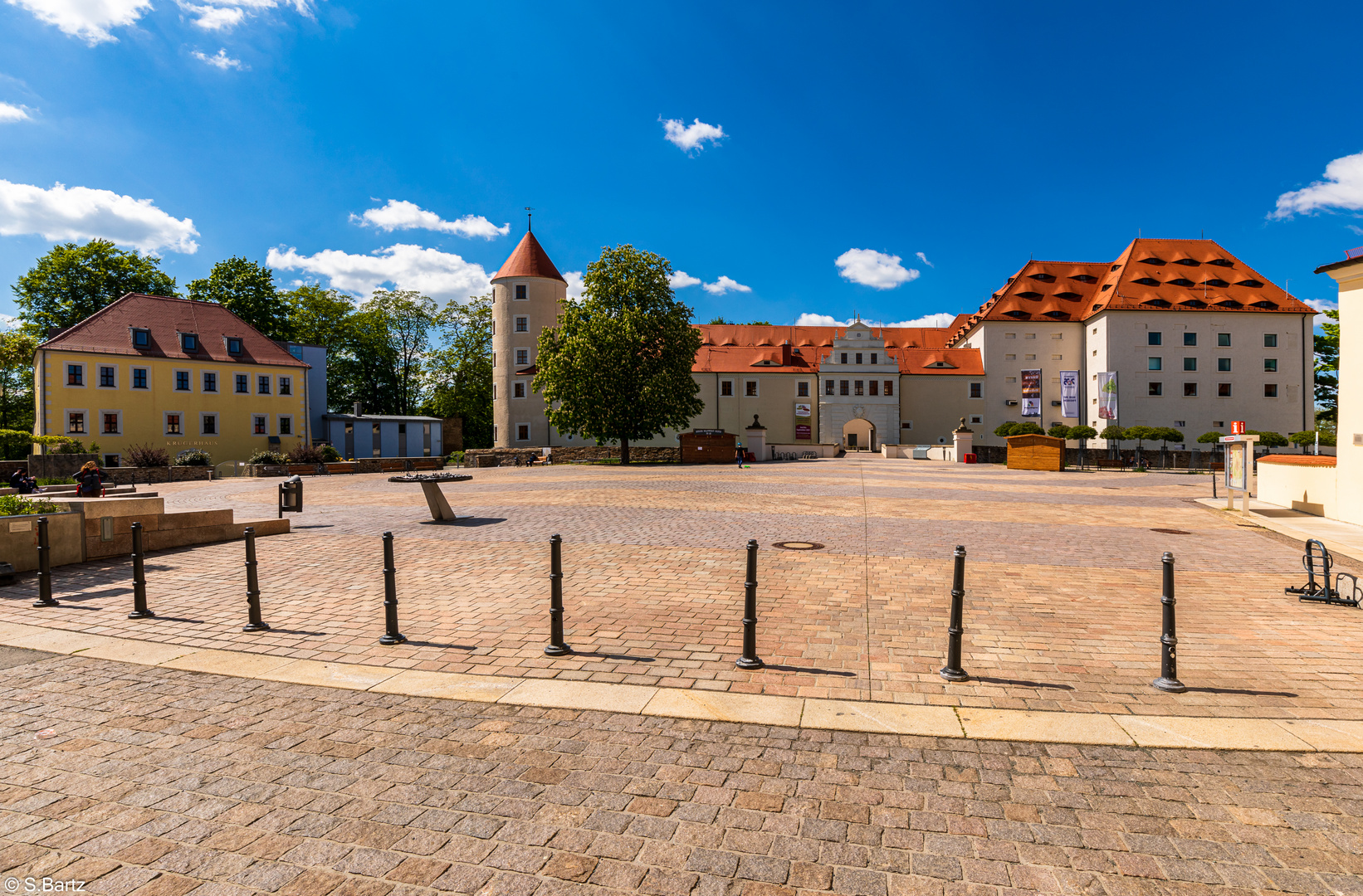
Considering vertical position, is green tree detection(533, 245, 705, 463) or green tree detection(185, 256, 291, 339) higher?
green tree detection(185, 256, 291, 339)

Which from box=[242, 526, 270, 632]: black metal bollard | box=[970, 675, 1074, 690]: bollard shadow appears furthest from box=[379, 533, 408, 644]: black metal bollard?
box=[970, 675, 1074, 690]: bollard shadow

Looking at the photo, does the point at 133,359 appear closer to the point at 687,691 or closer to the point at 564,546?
the point at 564,546

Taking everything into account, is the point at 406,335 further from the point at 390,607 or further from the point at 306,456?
the point at 390,607

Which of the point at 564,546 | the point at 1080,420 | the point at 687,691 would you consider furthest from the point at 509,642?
the point at 1080,420

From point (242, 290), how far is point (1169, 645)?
67.4 m

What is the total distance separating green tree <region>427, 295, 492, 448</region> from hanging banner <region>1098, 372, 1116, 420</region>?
197 ft

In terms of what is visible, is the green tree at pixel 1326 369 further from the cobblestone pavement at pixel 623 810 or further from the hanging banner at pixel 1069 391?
the cobblestone pavement at pixel 623 810

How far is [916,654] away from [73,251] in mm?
66254

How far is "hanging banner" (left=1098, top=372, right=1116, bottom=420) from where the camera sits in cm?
6138

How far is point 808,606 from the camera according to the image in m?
7.43

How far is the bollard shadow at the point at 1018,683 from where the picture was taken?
202 inches

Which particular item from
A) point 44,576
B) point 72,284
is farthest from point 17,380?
point 44,576

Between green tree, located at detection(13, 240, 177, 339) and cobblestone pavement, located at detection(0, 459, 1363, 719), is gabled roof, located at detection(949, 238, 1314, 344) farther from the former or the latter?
green tree, located at detection(13, 240, 177, 339)

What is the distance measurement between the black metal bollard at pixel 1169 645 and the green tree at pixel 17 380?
60.6 metres
